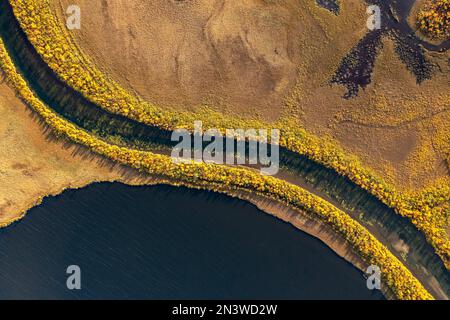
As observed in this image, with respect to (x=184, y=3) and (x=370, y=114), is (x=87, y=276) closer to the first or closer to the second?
(x=184, y=3)

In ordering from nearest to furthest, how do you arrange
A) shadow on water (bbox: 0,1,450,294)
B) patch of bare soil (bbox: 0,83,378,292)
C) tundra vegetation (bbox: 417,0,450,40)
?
tundra vegetation (bbox: 417,0,450,40) → patch of bare soil (bbox: 0,83,378,292) → shadow on water (bbox: 0,1,450,294)

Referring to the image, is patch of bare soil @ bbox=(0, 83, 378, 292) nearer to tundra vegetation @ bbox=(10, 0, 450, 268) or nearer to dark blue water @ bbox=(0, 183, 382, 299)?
dark blue water @ bbox=(0, 183, 382, 299)

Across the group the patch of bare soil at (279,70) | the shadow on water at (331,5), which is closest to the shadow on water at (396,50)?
the patch of bare soil at (279,70)

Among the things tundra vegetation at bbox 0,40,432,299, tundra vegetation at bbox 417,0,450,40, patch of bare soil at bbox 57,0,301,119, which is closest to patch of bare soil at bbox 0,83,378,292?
tundra vegetation at bbox 0,40,432,299

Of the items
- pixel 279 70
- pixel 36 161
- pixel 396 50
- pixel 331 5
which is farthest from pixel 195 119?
pixel 396 50

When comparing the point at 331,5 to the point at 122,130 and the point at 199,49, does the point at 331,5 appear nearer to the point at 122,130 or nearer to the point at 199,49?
the point at 199,49

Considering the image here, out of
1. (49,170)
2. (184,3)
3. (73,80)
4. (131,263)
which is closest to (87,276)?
(131,263)

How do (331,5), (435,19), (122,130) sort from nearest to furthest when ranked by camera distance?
(435,19) < (331,5) < (122,130)
